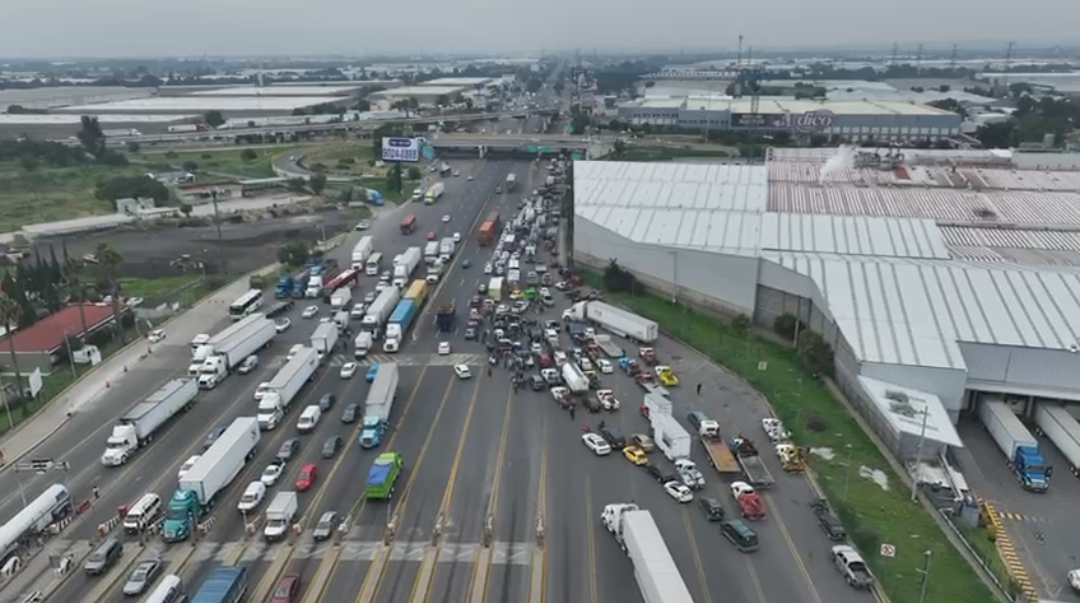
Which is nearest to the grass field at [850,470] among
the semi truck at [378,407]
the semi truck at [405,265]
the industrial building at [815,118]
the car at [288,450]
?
the semi truck at [378,407]

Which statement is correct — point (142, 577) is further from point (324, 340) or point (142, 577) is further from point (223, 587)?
point (324, 340)

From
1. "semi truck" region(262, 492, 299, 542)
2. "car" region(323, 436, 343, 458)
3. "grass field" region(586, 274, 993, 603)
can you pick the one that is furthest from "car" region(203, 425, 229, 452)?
"grass field" region(586, 274, 993, 603)

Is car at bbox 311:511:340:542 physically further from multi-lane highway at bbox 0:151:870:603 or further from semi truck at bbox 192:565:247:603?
semi truck at bbox 192:565:247:603

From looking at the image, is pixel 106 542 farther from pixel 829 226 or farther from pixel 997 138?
pixel 997 138

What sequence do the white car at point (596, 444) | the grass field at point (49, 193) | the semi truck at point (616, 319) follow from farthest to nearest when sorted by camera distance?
the grass field at point (49, 193) → the semi truck at point (616, 319) → the white car at point (596, 444)

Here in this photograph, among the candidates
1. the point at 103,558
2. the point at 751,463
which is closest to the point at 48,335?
the point at 103,558

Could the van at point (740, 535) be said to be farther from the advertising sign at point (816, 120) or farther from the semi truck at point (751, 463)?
the advertising sign at point (816, 120)
